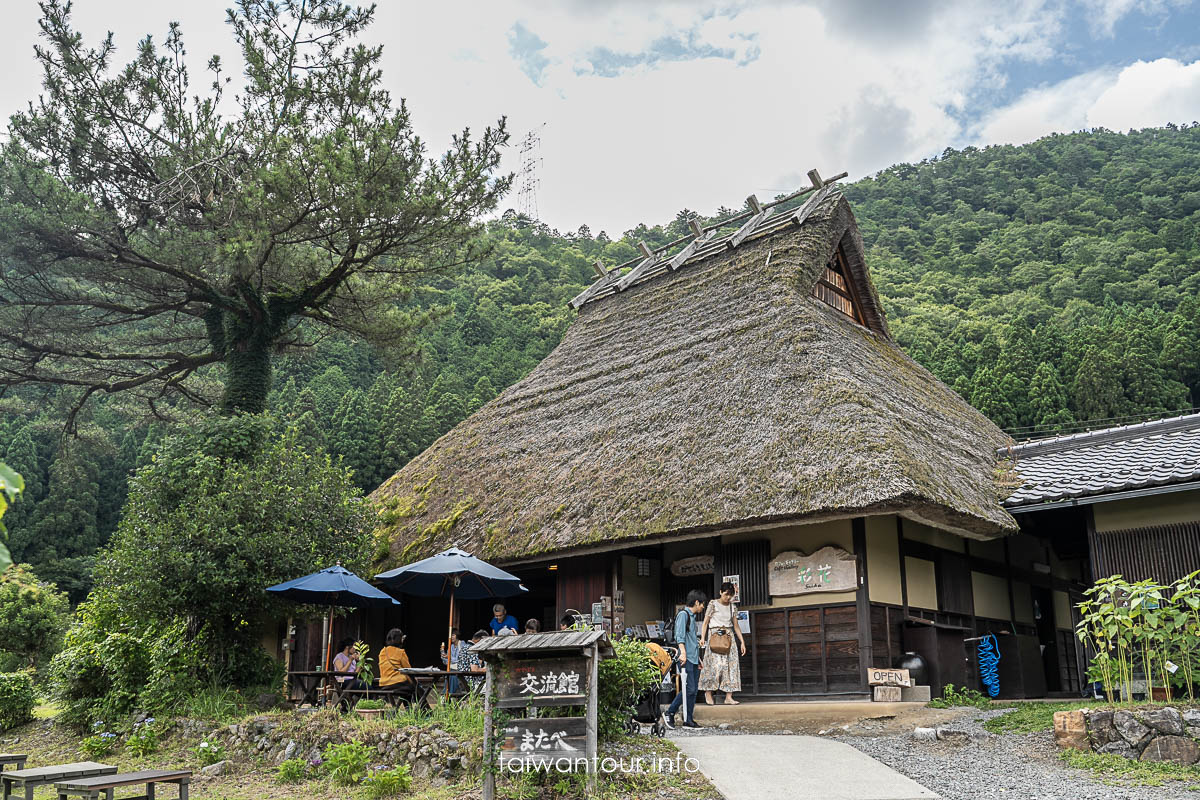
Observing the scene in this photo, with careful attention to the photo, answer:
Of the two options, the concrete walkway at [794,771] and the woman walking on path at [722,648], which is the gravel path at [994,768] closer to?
the concrete walkway at [794,771]

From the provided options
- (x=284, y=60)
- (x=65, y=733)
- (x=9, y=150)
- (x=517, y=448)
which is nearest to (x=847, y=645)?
(x=517, y=448)

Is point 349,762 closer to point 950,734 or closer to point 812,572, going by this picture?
point 950,734

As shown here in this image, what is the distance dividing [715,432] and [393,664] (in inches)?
184

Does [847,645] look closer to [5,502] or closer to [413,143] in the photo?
[5,502]

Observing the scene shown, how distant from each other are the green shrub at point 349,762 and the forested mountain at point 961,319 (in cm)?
1269

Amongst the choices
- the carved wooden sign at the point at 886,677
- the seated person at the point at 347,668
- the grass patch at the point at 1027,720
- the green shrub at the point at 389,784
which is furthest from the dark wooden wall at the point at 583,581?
the green shrub at the point at 389,784

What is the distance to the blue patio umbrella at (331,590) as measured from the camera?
9.47 m

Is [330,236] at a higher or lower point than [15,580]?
higher

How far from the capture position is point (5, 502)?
2873 millimetres

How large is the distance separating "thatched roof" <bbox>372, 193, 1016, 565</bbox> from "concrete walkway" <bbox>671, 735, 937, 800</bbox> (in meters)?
2.47

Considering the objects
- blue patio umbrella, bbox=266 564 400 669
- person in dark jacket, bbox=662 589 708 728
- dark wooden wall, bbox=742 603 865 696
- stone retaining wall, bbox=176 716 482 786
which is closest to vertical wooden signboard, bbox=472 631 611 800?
stone retaining wall, bbox=176 716 482 786

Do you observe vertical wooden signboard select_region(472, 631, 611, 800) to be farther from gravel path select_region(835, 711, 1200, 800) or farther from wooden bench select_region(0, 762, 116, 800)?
wooden bench select_region(0, 762, 116, 800)

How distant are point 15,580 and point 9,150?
7869mm

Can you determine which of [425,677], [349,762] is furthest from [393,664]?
[349,762]
